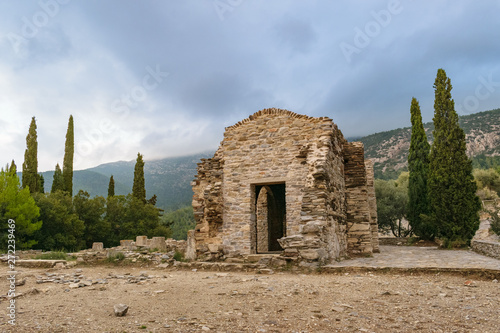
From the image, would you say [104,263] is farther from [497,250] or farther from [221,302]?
[497,250]

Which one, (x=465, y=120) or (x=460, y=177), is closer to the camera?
(x=460, y=177)

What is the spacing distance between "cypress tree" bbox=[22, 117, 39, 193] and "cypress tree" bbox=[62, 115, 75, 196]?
7.92 ft

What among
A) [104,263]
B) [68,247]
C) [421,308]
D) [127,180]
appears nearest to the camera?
[421,308]

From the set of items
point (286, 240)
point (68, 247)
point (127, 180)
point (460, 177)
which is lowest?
point (68, 247)

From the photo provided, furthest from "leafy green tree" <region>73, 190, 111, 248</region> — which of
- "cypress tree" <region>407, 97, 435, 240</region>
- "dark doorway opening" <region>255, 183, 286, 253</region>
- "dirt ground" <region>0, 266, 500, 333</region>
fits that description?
"cypress tree" <region>407, 97, 435, 240</region>

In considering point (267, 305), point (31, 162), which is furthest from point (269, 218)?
point (31, 162)

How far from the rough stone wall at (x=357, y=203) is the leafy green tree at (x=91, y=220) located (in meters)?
19.8

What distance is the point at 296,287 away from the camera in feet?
19.8

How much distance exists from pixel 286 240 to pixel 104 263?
6.45 meters

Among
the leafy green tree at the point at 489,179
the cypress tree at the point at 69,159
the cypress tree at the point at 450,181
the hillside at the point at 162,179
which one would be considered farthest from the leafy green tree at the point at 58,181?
the hillside at the point at 162,179

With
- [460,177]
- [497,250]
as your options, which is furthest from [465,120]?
[497,250]

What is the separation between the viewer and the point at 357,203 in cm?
1238

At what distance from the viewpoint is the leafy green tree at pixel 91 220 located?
25409mm

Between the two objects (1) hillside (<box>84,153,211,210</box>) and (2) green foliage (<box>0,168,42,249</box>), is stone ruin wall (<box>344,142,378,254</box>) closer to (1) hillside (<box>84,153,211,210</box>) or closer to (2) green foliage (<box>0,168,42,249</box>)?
(2) green foliage (<box>0,168,42,249</box>)
